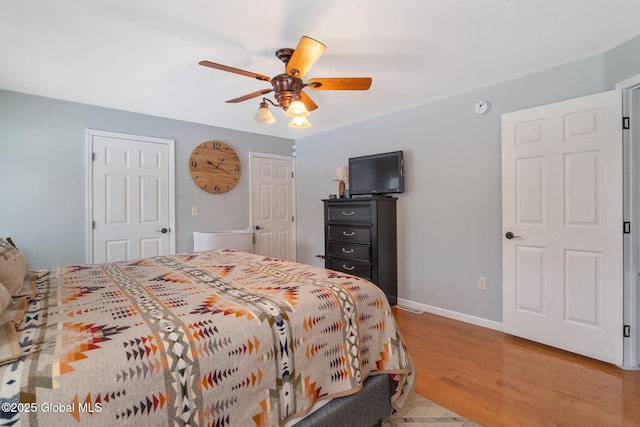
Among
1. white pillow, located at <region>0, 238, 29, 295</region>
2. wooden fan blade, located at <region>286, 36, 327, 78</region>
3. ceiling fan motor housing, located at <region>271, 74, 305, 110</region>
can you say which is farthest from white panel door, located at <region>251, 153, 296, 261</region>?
white pillow, located at <region>0, 238, 29, 295</region>

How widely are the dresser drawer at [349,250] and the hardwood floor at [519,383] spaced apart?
40.1 inches

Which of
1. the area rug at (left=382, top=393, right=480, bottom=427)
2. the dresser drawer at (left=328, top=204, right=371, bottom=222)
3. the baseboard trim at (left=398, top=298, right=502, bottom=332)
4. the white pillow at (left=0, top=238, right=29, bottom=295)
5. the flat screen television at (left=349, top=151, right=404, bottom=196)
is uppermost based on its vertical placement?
the flat screen television at (left=349, top=151, right=404, bottom=196)

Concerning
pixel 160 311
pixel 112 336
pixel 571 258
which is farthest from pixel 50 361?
pixel 571 258

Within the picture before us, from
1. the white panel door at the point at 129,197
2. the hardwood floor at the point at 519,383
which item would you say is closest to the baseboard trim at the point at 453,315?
the hardwood floor at the point at 519,383

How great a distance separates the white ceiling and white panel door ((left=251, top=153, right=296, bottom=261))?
1.69 metres

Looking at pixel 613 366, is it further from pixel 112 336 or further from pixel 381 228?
pixel 112 336

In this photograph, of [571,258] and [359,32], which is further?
[571,258]

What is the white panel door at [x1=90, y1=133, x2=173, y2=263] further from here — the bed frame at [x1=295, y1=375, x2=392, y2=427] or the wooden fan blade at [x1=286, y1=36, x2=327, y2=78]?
the bed frame at [x1=295, y1=375, x2=392, y2=427]

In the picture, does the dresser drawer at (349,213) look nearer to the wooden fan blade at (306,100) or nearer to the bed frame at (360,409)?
the wooden fan blade at (306,100)

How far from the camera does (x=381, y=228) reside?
3.38 metres

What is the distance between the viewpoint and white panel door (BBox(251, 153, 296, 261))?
4.56m

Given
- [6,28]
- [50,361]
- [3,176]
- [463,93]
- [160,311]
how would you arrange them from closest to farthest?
[50,361] < [160,311] < [6,28] < [3,176] < [463,93]

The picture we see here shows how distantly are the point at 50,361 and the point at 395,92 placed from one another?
3.15 m

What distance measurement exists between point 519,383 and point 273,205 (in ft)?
12.1
